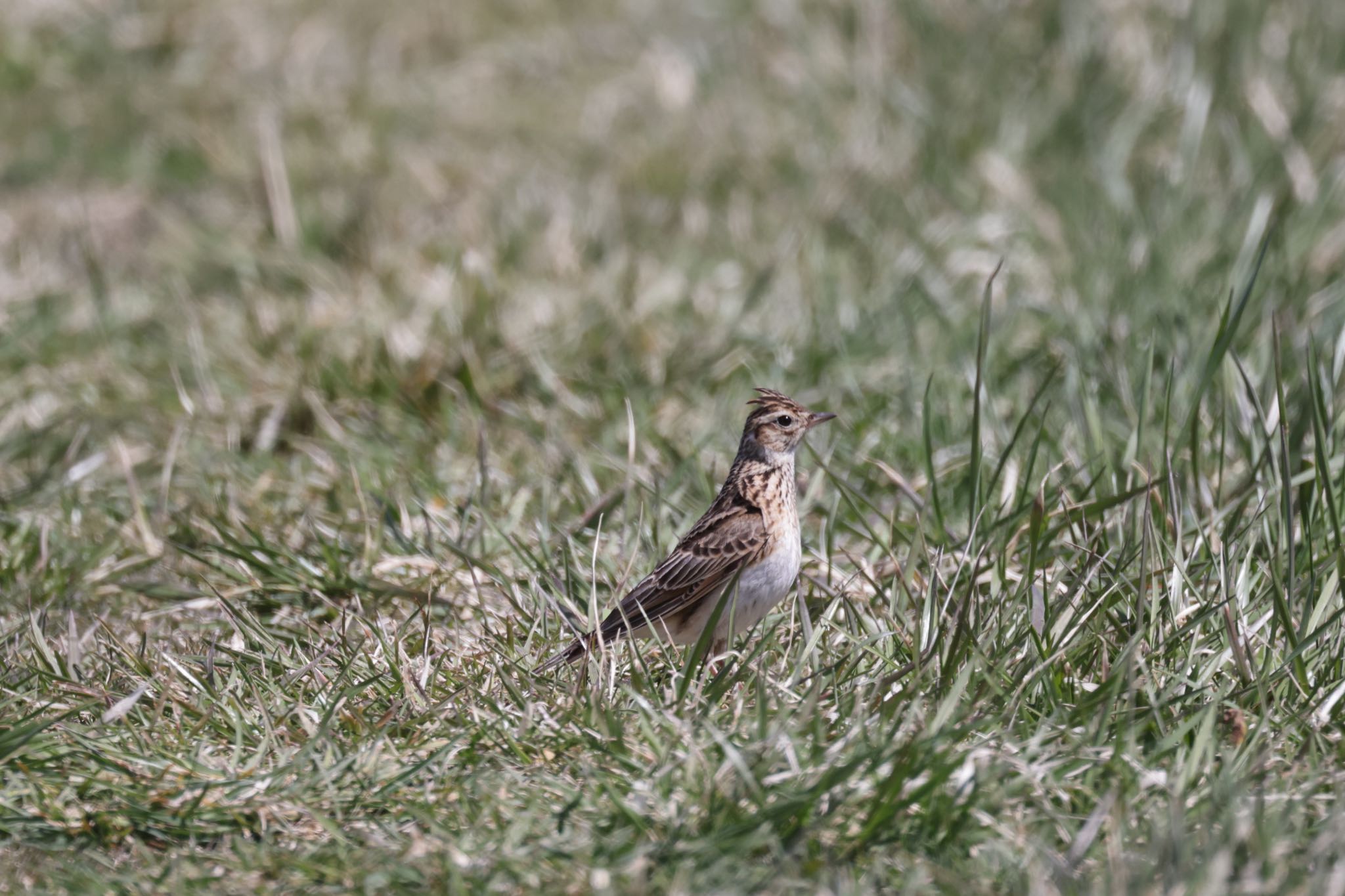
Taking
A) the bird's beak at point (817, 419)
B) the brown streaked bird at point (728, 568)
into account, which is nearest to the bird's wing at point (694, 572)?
the brown streaked bird at point (728, 568)

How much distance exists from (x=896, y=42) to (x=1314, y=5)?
2294 mm

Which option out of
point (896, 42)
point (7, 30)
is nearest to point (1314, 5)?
point (896, 42)

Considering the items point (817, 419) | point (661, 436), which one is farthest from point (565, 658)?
point (661, 436)

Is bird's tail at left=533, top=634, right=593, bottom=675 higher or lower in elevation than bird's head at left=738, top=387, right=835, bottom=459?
lower

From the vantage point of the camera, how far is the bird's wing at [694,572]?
4469mm

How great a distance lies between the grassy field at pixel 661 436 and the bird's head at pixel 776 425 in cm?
14

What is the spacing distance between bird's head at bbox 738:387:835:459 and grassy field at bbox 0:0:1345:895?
14cm

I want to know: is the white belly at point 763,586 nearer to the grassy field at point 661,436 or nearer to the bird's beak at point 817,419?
the grassy field at point 661,436

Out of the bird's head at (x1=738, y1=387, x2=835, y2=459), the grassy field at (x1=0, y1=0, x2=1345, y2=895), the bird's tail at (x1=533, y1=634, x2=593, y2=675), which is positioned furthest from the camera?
the bird's head at (x1=738, y1=387, x2=835, y2=459)

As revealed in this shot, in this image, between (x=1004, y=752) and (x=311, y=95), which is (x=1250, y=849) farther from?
(x=311, y=95)

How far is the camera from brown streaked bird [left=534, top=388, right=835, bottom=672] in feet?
14.4

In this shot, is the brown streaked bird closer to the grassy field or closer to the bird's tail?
the bird's tail

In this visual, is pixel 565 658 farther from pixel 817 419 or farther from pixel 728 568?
pixel 817 419

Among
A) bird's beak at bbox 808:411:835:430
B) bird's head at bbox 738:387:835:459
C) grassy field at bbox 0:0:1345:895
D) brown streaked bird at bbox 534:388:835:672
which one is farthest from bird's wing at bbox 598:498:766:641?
bird's beak at bbox 808:411:835:430
